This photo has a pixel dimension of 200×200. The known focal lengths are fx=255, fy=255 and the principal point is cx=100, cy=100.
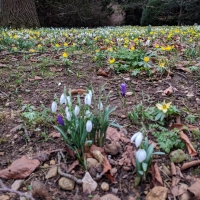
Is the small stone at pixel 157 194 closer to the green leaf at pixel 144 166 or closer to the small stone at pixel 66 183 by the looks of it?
the green leaf at pixel 144 166

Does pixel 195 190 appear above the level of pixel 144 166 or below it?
below

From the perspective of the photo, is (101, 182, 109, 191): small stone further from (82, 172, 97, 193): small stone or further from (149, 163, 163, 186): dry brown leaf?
(149, 163, 163, 186): dry brown leaf

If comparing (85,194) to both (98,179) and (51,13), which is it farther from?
(51,13)

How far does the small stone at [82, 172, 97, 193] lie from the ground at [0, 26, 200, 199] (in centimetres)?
2

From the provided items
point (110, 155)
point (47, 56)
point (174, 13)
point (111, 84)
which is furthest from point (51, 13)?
point (110, 155)

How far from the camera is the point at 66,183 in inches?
55.6

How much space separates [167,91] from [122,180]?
3.97ft

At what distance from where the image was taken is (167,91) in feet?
7.92

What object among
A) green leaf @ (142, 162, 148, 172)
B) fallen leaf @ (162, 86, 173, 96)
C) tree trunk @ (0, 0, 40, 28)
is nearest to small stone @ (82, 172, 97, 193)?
green leaf @ (142, 162, 148, 172)

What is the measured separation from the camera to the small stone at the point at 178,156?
5.14 feet

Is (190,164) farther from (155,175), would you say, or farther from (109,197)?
(109,197)

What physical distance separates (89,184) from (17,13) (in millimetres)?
9217

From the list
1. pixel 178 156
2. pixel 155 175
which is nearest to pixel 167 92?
pixel 178 156

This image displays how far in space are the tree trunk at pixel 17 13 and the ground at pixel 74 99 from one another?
6.15m
